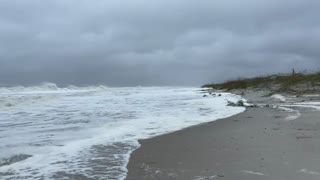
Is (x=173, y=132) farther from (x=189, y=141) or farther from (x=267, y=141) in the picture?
(x=267, y=141)

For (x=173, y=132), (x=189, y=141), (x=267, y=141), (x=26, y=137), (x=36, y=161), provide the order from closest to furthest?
(x=36, y=161)
(x=267, y=141)
(x=189, y=141)
(x=26, y=137)
(x=173, y=132)

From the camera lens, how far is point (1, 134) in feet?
48.1

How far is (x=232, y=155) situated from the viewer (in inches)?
381

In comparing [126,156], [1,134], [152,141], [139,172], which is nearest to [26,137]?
[1,134]

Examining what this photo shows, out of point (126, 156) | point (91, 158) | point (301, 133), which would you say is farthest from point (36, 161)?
point (301, 133)

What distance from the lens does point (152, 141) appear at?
12477 mm

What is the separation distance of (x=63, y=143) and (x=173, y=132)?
3712 mm

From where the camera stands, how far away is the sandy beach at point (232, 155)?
7812 mm

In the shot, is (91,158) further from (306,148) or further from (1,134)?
(1,134)

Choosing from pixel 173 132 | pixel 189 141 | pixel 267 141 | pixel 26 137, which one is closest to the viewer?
pixel 267 141

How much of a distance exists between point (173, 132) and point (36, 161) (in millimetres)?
5831

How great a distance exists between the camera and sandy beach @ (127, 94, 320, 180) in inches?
308

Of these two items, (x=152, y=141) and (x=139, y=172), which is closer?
(x=139, y=172)

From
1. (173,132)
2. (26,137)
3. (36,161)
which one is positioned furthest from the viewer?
(173,132)
